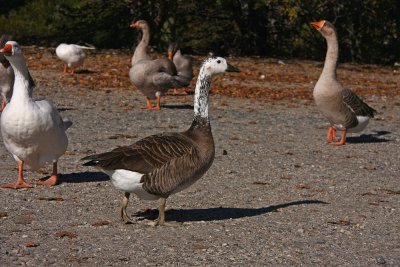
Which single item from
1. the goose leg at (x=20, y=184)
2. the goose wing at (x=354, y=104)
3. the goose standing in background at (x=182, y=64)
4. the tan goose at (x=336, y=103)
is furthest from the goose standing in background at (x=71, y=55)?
the goose leg at (x=20, y=184)

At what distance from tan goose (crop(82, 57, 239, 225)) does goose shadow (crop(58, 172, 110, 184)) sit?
218 cm

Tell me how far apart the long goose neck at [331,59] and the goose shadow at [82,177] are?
15.9ft

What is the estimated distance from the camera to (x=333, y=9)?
29.7 m

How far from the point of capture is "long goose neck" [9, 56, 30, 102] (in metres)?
9.28

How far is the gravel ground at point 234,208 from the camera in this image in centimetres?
699

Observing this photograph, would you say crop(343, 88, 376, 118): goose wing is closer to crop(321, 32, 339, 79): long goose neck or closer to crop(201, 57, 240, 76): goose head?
crop(321, 32, 339, 79): long goose neck

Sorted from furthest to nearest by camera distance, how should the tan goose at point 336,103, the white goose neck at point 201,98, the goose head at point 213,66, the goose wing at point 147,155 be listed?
1. the tan goose at point 336,103
2. the goose head at point 213,66
3. the white goose neck at point 201,98
4. the goose wing at point 147,155

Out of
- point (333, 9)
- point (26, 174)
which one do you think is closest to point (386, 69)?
point (333, 9)

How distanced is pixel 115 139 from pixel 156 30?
54.6 feet

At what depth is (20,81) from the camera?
31.1ft

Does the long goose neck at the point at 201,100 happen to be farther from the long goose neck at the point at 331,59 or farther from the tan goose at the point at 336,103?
the long goose neck at the point at 331,59

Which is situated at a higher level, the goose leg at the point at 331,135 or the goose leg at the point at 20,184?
the goose leg at the point at 20,184

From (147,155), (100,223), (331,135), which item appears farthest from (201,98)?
(331,135)

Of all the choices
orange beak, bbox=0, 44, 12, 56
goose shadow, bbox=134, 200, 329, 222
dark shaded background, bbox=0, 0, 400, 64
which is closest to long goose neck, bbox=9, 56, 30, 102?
orange beak, bbox=0, 44, 12, 56
